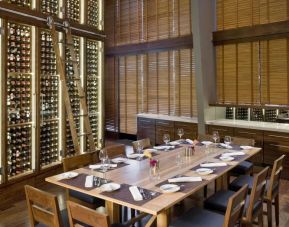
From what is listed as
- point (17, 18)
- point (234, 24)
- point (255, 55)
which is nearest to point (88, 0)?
point (17, 18)

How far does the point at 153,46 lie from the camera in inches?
320

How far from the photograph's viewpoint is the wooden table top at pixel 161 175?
227 cm

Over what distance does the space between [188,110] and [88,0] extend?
352 cm

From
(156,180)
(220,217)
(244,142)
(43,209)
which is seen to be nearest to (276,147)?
(244,142)

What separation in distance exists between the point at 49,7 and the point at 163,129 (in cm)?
388

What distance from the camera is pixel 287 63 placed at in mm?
5684

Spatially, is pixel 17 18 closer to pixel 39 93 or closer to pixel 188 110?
pixel 39 93

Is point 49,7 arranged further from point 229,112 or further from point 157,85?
point 229,112

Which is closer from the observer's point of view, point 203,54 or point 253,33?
point 253,33

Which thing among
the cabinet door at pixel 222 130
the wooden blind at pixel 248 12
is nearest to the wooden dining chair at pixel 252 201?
the cabinet door at pixel 222 130

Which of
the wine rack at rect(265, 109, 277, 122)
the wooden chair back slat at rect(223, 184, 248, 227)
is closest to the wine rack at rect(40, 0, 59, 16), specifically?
the wooden chair back slat at rect(223, 184, 248, 227)

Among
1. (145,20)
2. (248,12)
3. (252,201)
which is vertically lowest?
(252,201)

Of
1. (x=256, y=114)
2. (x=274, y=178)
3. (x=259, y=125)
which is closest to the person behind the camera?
(x=274, y=178)

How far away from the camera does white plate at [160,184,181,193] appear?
2512 millimetres
